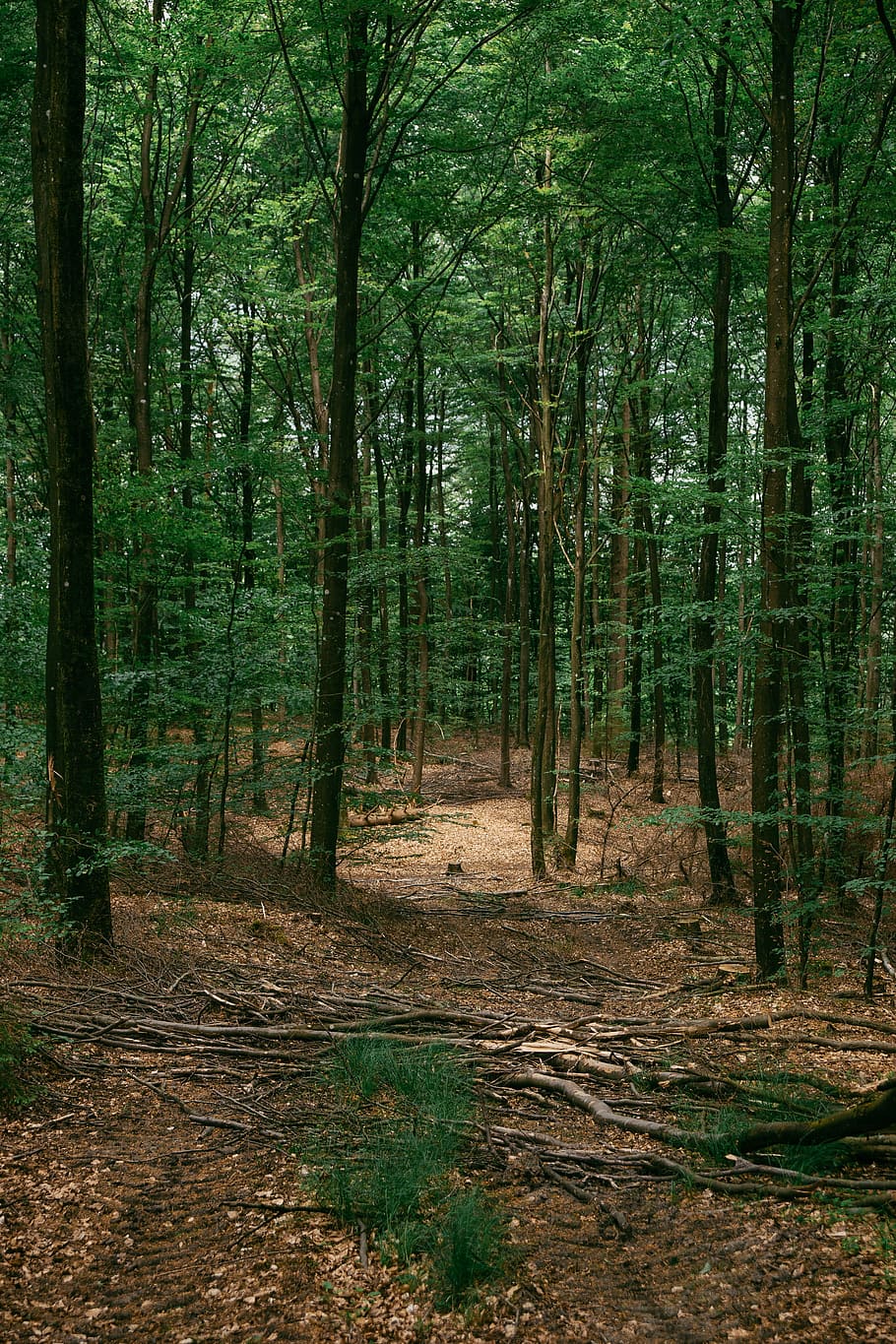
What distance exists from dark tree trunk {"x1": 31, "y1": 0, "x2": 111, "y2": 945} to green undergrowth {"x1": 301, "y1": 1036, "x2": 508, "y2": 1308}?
2566 millimetres

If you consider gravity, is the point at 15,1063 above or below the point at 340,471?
below

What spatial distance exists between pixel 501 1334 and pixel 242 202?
15.7 meters

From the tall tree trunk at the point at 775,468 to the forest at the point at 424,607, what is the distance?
41 mm

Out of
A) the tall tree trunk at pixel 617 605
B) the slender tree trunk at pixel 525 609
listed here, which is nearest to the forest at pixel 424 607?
the slender tree trunk at pixel 525 609

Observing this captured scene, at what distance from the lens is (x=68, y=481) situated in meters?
6.24

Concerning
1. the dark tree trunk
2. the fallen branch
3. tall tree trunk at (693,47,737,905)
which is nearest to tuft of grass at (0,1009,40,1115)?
the dark tree trunk

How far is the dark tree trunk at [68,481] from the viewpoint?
608 cm

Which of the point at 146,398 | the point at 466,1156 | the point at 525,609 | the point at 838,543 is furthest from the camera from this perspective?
the point at 525,609

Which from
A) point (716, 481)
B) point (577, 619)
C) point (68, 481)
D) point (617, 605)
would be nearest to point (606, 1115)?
point (68, 481)

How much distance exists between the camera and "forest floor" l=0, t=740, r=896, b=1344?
9.53 ft

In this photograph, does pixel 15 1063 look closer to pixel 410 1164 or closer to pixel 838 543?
pixel 410 1164

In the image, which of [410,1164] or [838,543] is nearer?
[410,1164]

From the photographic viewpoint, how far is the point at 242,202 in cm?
1436

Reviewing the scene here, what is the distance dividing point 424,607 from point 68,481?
1173 centimetres
